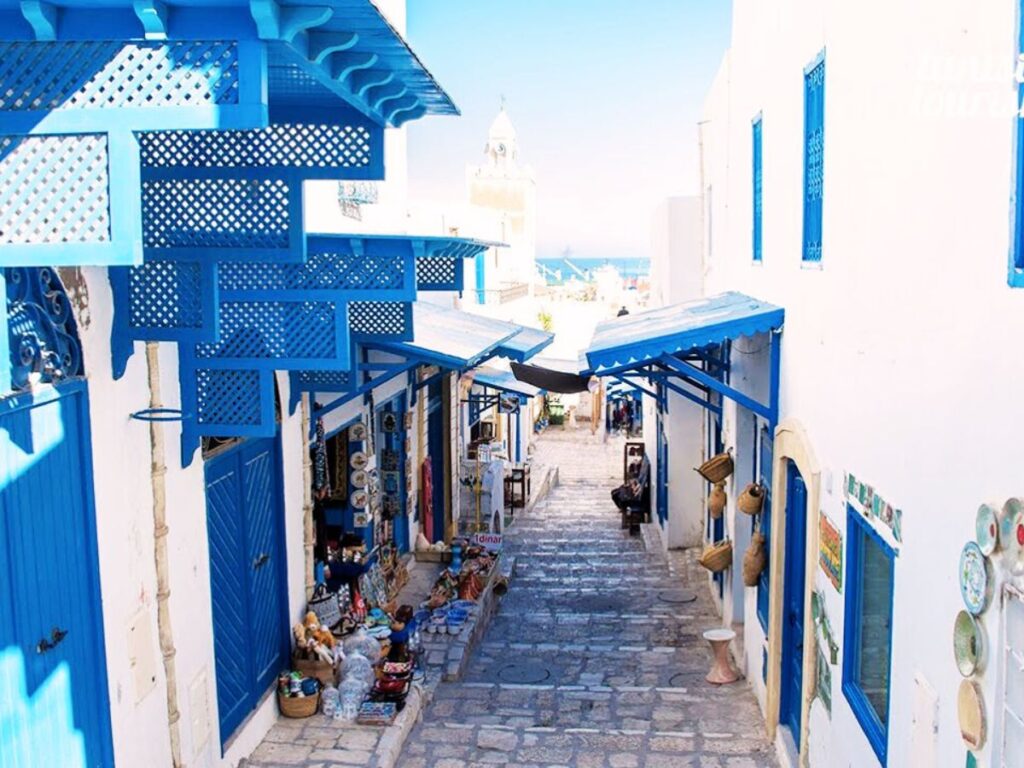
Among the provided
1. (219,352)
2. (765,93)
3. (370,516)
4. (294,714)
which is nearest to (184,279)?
(219,352)

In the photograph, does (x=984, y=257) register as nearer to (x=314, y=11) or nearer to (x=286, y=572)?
(x=314, y=11)

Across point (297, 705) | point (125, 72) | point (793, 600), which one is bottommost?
point (297, 705)

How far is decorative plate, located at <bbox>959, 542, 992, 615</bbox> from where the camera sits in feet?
11.2

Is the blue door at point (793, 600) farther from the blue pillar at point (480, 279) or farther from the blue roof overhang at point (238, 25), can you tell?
the blue pillar at point (480, 279)

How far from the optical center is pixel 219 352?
6.20m

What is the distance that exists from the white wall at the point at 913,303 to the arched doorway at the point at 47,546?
12.0ft

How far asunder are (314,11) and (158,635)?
12.7 feet

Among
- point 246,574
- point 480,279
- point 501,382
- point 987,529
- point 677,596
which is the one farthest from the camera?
point 480,279

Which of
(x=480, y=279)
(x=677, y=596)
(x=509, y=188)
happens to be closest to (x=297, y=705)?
(x=677, y=596)

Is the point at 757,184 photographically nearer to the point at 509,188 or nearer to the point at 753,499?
the point at 753,499

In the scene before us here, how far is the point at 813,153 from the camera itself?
6.71 meters

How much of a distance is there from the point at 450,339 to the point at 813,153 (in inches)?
204

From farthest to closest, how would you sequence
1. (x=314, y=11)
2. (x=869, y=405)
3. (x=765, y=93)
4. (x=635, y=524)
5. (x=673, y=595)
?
(x=635, y=524) → (x=673, y=595) → (x=765, y=93) → (x=869, y=405) → (x=314, y=11)

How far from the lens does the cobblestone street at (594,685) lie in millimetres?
7512
